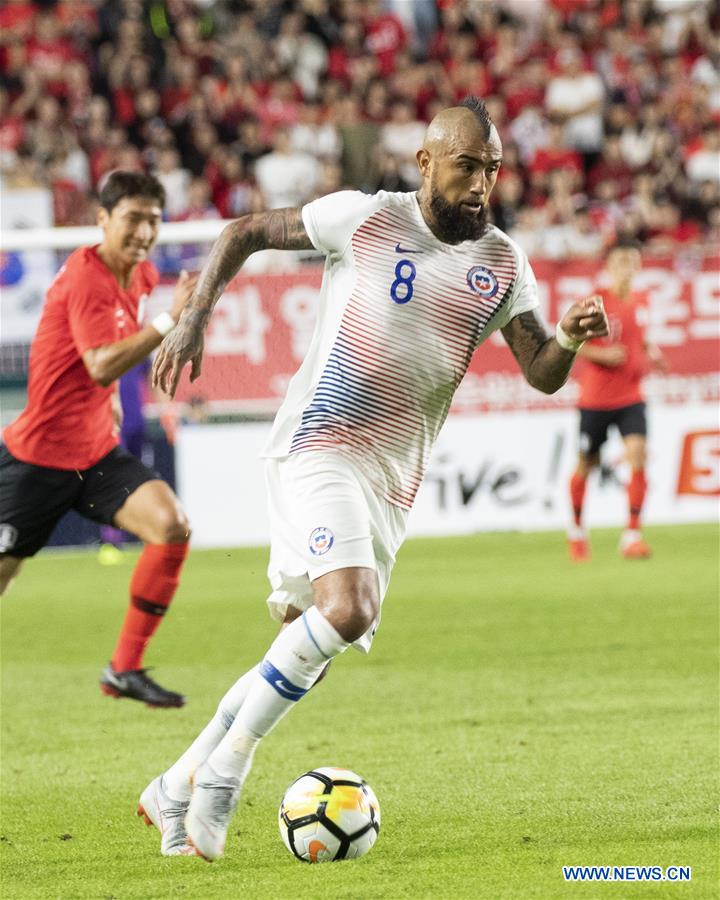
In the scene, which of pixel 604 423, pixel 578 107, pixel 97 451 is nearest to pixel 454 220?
pixel 97 451

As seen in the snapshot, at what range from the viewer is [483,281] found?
5082 millimetres

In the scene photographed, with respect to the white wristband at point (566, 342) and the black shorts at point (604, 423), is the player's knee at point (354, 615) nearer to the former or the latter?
the white wristband at point (566, 342)

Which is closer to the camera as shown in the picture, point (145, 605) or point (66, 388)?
point (66, 388)

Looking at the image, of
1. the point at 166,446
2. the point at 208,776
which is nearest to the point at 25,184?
the point at 166,446

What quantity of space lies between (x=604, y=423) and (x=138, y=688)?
6.83m

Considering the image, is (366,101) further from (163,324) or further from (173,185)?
(163,324)

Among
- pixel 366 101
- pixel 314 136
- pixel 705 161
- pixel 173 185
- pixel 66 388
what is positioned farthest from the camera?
pixel 366 101

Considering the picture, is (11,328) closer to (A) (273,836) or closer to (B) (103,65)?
(B) (103,65)

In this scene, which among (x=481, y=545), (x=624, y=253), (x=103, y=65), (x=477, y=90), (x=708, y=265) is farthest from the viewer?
(x=477, y=90)

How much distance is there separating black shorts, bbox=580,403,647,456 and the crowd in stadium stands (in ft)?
9.95

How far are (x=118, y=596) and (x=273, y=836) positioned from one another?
278 inches

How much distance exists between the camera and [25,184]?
15859 millimetres

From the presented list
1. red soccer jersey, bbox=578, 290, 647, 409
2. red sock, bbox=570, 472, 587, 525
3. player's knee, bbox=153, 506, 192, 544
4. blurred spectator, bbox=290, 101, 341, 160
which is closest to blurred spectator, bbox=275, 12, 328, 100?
blurred spectator, bbox=290, 101, 341, 160

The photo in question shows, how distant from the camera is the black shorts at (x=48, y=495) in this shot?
24.1ft
